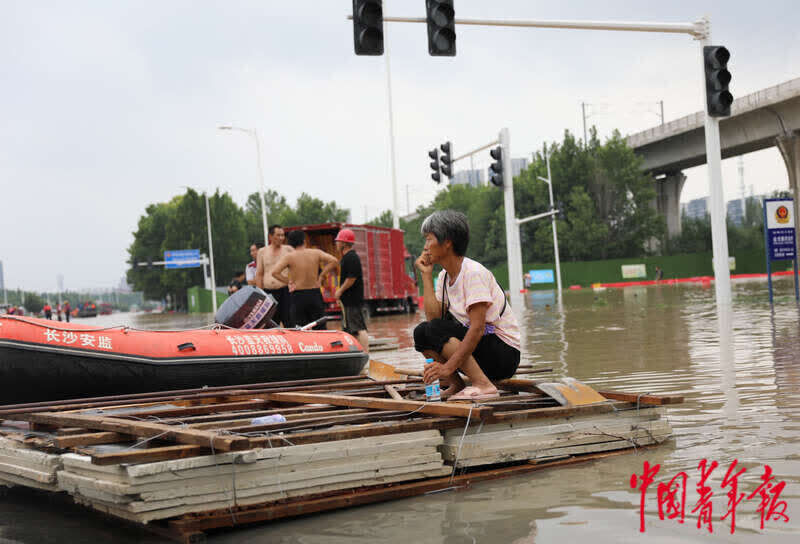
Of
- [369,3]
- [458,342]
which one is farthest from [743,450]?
[369,3]

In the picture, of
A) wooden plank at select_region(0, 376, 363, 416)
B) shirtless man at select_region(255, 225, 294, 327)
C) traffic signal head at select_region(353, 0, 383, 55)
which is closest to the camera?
wooden plank at select_region(0, 376, 363, 416)

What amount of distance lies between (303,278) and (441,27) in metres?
4.93

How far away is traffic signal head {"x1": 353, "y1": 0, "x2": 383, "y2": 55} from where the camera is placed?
42.1ft

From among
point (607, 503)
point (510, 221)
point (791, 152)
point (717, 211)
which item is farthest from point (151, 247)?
point (607, 503)

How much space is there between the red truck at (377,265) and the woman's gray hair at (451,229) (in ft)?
65.6

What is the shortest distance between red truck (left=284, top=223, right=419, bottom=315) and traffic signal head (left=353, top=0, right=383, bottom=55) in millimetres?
13109

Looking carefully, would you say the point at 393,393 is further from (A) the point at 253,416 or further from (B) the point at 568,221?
(B) the point at 568,221

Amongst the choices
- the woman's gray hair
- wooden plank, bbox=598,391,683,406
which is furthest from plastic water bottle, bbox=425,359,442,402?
wooden plank, bbox=598,391,683,406

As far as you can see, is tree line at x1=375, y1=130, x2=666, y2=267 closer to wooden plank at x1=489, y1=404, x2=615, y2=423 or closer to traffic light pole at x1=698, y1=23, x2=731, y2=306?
traffic light pole at x1=698, y1=23, x2=731, y2=306

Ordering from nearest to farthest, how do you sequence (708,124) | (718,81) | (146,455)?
(146,455), (718,81), (708,124)

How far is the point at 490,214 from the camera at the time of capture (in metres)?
85.2

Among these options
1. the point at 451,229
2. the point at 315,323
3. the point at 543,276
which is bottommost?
the point at 543,276

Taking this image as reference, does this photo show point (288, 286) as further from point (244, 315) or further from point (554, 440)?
point (554, 440)

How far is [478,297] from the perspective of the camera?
529cm
